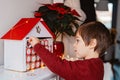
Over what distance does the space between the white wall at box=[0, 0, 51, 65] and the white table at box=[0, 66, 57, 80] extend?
0.22 metres

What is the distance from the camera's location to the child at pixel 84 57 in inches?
40.0

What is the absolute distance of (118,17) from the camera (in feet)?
6.26

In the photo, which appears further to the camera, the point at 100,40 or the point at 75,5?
the point at 75,5

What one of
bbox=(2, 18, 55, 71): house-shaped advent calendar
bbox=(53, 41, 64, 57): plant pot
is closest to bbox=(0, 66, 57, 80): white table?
bbox=(2, 18, 55, 71): house-shaped advent calendar

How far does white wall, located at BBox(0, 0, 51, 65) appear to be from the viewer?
1.31m

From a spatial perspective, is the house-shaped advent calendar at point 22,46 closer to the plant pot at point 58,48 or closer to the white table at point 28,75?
the white table at point 28,75

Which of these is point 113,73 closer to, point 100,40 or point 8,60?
point 100,40

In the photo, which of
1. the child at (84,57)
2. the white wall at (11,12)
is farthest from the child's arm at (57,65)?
the white wall at (11,12)

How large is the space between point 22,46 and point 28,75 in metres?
0.15

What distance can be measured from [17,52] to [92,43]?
369 millimetres

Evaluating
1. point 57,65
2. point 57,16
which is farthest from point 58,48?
point 57,65

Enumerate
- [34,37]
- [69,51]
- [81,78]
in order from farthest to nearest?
[69,51], [34,37], [81,78]

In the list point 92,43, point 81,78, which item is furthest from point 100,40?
point 81,78

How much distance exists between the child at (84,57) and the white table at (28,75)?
9 centimetres
